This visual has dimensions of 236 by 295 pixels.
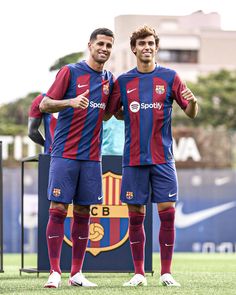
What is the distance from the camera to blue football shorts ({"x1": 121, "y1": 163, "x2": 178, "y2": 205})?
7988 mm

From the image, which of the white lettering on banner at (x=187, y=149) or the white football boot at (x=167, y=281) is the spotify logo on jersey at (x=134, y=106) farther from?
the white lettering on banner at (x=187, y=149)

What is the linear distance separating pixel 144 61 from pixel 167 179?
0.85m

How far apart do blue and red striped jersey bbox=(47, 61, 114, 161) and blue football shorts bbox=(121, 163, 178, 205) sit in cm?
29

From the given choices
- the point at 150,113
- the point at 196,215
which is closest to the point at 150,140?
the point at 150,113

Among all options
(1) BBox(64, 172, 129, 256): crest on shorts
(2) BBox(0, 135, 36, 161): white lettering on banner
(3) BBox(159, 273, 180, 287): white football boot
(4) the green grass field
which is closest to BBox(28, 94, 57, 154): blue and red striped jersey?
(1) BBox(64, 172, 129, 256): crest on shorts

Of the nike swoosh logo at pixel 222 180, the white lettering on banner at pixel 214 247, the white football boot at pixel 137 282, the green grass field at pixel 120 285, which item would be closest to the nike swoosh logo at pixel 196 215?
the white lettering on banner at pixel 214 247

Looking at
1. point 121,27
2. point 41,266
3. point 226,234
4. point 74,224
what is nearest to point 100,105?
Answer: point 74,224

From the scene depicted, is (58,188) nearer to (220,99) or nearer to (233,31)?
(220,99)

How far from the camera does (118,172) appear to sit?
30.7ft

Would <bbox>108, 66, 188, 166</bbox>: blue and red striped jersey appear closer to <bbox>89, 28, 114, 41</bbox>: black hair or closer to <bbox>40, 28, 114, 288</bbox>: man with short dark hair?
<bbox>40, 28, 114, 288</bbox>: man with short dark hair

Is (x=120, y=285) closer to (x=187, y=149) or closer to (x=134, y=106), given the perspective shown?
(x=134, y=106)

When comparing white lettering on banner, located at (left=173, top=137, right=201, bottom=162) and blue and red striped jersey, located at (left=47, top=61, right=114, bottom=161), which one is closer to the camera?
blue and red striped jersey, located at (left=47, top=61, right=114, bottom=161)

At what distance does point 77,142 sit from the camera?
7965 millimetres

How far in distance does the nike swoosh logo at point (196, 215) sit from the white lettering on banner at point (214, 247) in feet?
2.32
